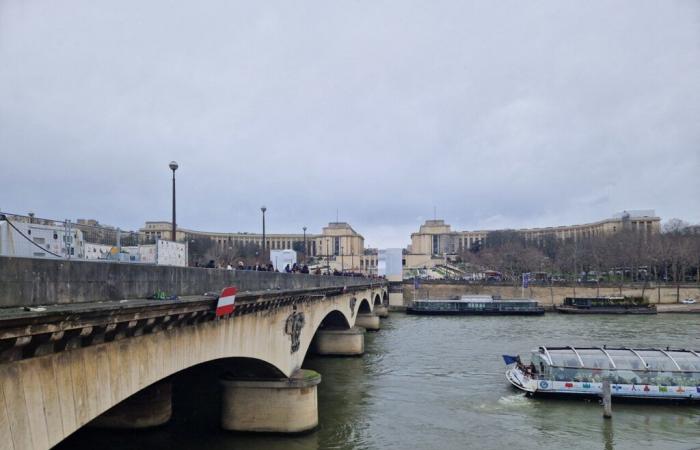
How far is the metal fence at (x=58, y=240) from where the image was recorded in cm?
955

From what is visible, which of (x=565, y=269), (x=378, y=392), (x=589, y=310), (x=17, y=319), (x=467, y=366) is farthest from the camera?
(x=565, y=269)

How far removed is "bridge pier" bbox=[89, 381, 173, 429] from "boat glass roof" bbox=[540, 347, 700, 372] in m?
19.9

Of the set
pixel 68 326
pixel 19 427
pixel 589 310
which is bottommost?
pixel 589 310

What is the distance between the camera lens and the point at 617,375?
99.4 ft

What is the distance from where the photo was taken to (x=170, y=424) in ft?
78.4

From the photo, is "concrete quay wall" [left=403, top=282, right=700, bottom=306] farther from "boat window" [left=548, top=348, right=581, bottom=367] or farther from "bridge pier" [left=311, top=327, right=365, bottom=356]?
"boat window" [left=548, top=348, right=581, bottom=367]

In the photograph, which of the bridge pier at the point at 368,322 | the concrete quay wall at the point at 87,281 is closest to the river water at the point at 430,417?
the concrete quay wall at the point at 87,281

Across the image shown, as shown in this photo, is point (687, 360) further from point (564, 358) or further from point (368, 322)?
point (368, 322)

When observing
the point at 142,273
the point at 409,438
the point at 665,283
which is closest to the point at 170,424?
the point at 409,438

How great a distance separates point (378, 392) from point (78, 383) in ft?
78.4

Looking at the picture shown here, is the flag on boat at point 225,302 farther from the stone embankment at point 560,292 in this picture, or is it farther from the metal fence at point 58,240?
the stone embankment at point 560,292

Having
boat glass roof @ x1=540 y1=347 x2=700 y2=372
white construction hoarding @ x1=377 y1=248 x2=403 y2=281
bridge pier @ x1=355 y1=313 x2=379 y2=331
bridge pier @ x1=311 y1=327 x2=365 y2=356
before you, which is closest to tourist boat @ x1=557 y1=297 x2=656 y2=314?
white construction hoarding @ x1=377 y1=248 x2=403 y2=281

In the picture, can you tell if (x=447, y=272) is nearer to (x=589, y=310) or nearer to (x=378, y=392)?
(x=589, y=310)

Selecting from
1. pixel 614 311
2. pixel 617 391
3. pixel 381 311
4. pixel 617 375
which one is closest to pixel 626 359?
pixel 617 375
